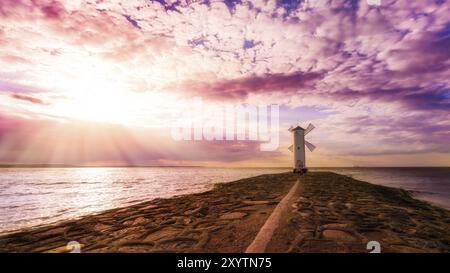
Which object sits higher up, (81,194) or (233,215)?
(233,215)

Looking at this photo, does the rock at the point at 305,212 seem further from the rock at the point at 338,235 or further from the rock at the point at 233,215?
the rock at the point at 233,215

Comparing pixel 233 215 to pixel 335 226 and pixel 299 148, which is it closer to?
pixel 335 226

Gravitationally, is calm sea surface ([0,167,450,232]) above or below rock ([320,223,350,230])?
below

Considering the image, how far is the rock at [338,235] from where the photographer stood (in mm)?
5152

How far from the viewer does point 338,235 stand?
5.43m

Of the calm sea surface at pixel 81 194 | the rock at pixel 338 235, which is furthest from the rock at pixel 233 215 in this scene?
the calm sea surface at pixel 81 194

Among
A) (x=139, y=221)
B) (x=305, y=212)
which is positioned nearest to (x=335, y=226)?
(x=305, y=212)

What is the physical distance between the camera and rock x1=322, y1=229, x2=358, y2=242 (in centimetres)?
515

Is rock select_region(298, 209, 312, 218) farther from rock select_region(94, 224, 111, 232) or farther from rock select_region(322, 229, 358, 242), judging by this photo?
rock select_region(94, 224, 111, 232)

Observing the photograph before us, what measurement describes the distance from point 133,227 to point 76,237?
145 cm

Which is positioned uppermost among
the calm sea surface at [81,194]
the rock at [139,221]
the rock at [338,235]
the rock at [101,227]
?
the rock at [338,235]

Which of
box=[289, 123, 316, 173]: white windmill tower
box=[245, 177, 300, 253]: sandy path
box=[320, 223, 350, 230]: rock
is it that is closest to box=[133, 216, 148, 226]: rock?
box=[245, 177, 300, 253]: sandy path

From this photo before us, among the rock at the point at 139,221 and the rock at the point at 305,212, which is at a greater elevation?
the rock at the point at 305,212
